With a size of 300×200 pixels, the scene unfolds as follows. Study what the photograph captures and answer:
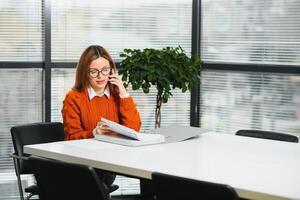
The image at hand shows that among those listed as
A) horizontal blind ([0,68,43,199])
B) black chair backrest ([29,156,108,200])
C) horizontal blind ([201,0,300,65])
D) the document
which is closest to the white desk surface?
the document

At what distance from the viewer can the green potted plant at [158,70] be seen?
4641 millimetres

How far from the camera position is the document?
3161mm

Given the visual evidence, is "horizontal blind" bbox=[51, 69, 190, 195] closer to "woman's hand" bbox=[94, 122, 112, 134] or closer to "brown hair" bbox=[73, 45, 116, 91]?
"brown hair" bbox=[73, 45, 116, 91]

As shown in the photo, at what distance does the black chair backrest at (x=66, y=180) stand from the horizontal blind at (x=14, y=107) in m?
2.37

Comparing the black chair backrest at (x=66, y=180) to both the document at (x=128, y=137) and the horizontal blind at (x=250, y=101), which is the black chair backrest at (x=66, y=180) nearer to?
the document at (x=128, y=137)

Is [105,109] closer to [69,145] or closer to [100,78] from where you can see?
[100,78]

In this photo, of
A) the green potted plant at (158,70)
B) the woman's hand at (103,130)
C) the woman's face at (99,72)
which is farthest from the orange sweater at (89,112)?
the green potted plant at (158,70)

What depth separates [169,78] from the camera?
4742mm

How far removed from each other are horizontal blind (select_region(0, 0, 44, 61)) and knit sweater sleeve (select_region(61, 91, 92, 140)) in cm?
135

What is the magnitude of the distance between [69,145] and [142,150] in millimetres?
426

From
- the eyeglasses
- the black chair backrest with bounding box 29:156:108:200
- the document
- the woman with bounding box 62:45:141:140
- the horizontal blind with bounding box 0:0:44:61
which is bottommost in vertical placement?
the black chair backrest with bounding box 29:156:108:200

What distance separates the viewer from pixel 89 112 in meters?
3.82

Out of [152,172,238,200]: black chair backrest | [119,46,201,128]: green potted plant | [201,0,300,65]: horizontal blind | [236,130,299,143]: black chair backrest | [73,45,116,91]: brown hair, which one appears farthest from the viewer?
[201,0,300,65]: horizontal blind

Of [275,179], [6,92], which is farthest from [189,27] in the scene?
[275,179]
